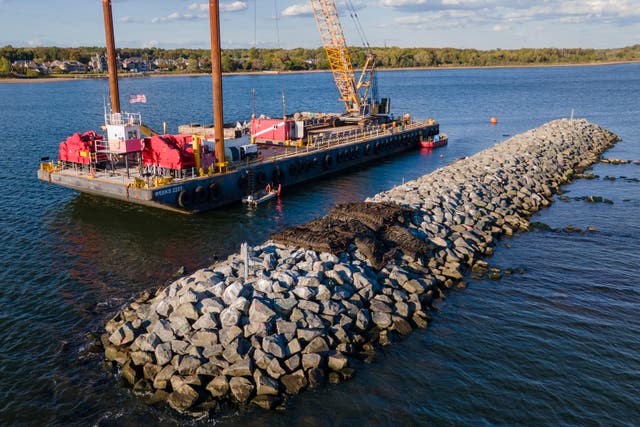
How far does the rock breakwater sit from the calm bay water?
2.28 feet

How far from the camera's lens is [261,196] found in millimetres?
34031

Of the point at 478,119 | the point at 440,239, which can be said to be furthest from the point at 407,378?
the point at 478,119

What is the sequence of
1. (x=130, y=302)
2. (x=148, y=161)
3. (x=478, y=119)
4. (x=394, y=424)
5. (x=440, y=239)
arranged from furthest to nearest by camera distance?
(x=478, y=119) → (x=148, y=161) → (x=440, y=239) → (x=130, y=302) → (x=394, y=424)

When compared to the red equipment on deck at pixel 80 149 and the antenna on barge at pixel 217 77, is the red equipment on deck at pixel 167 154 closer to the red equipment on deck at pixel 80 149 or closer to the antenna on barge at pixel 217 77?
the antenna on barge at pixel 217 77

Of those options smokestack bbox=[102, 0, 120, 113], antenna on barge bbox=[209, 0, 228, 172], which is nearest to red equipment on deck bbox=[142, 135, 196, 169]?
antenna on barge bbox=[209, 0, 228, 172]

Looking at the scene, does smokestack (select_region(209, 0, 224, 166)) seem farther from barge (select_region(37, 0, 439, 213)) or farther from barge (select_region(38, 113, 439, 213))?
barge (select_region(38, 113, 439, 213))

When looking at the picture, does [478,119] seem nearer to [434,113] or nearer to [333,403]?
[434,113]

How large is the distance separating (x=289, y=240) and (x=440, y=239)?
759cm

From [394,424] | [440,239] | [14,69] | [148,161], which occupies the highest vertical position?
[14,69]

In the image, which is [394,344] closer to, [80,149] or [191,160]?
[191,160]

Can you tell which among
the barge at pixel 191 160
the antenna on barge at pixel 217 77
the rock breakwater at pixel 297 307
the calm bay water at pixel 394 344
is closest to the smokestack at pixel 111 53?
the barge at pixel 191 160

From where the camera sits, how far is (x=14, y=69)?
18462 centimetres

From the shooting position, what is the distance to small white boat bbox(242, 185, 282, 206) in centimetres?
3312

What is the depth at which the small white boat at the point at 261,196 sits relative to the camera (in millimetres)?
33125
